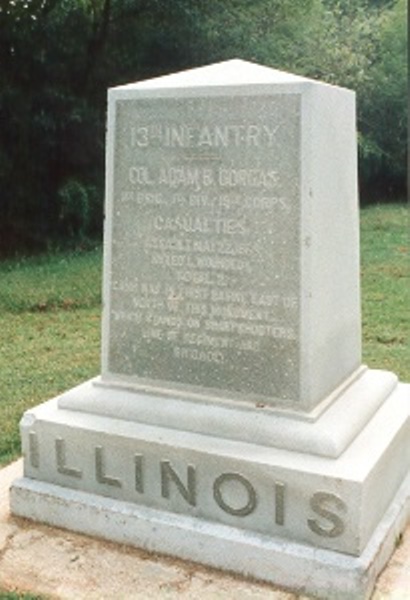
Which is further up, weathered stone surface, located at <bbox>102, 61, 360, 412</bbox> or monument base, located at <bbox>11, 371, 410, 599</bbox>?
weathered stone surface, located at <bbox>102, 61, 360, 412</bbox>

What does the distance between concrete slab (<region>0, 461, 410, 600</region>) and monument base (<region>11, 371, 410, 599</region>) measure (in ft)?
0.18

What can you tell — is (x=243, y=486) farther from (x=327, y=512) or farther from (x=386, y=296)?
(x=386, y=296)

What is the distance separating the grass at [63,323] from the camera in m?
5.67

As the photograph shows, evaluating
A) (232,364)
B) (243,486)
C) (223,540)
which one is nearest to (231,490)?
(243,486)

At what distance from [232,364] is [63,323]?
13.8 ft

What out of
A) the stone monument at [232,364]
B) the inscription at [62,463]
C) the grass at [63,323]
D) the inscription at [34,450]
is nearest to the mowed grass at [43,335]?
the grass at [63,323]

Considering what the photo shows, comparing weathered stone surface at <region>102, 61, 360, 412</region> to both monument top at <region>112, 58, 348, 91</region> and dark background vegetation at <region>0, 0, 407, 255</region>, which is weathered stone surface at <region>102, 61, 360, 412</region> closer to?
monument top at <region>112, 58, 348, 91</region>

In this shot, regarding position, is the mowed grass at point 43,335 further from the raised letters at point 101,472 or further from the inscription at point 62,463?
the raised letters at point 101,472

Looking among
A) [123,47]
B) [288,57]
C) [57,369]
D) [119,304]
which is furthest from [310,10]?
[119,304]

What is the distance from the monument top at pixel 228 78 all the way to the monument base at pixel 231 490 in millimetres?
1351

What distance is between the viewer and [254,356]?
3459 millimetres

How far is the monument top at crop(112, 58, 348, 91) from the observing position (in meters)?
3.28

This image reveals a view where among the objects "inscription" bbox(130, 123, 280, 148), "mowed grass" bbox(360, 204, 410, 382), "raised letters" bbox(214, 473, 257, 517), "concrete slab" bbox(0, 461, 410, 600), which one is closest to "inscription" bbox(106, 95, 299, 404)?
"inscription" bbox(130, 123, 280, 148)

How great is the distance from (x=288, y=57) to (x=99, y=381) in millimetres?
14751
